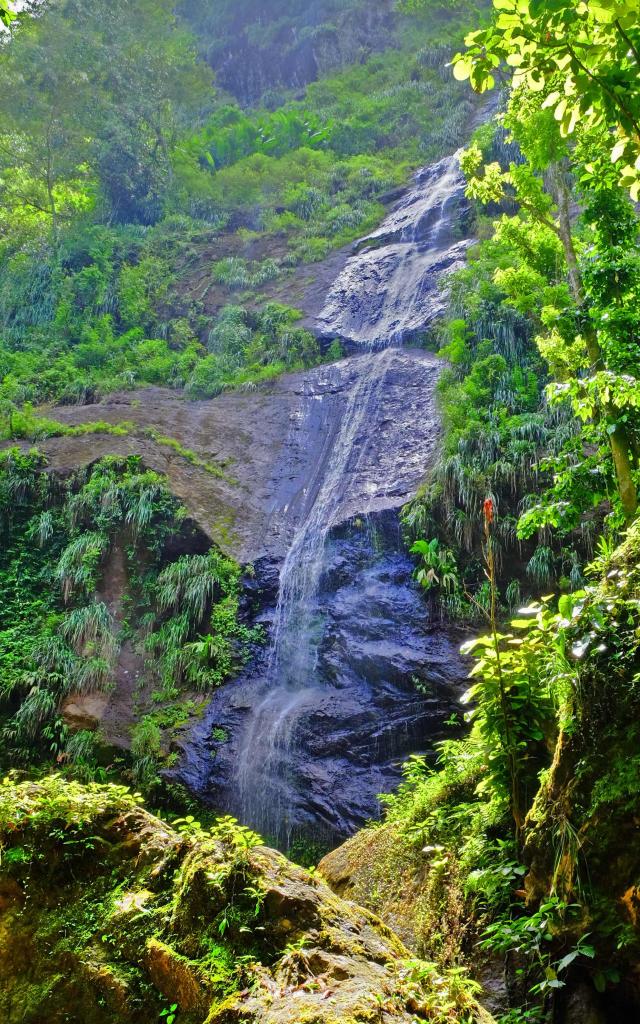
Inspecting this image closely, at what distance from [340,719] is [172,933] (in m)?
7.76

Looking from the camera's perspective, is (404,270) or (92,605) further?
(404,270)

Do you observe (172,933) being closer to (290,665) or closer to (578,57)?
(578,57)

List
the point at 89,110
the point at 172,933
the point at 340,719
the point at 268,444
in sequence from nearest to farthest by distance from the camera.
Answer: the point at 172,933 < the point at 340,719 < the point at 268,444 < the point at 89,110

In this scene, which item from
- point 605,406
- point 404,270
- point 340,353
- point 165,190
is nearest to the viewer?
point 605,406

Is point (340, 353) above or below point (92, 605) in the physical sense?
above

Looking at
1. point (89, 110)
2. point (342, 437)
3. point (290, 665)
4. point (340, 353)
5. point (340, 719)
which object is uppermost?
point (89, 110)

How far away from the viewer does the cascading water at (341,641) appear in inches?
392

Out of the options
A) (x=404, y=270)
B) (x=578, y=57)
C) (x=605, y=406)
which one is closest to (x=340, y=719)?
(x=605, y=406)

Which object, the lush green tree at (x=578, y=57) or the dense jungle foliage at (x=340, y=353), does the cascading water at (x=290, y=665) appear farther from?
the lush green tree at (x=578, y=57)

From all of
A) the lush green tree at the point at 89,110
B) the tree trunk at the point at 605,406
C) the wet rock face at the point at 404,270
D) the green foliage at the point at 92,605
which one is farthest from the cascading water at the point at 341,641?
the lush green tree at the point at 89,110

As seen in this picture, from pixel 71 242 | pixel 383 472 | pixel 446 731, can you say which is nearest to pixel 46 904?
pixel 446 731

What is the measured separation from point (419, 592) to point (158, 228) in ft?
63.0

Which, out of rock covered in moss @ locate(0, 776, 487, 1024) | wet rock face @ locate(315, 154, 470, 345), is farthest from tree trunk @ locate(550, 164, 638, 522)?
wet rock face @ locate(315, 154, 470, 345)

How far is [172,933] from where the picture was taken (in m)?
2.90
